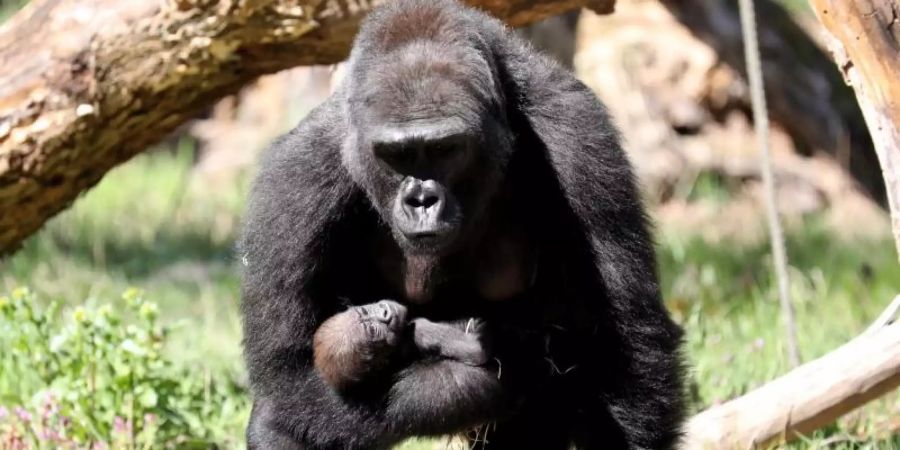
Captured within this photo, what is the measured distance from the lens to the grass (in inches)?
210

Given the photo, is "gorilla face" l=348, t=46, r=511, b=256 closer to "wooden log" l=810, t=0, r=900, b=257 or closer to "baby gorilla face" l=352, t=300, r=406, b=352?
"baby gorilla face" l=352, t=300, r=406, b=352

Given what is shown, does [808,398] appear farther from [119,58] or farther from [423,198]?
[119,58]

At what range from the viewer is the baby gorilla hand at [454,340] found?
3934mm

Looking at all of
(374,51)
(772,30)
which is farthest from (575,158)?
(772,30)

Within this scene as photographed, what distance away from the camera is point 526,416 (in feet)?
13.5

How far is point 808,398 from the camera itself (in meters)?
4.12

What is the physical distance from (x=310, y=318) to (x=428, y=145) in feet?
2.28

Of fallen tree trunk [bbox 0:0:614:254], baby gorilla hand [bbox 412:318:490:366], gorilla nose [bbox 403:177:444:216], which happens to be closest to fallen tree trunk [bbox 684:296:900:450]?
baby gorilla hand [bbox 412:318:490:366]

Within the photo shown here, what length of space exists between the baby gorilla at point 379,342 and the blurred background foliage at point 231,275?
2.72 ft

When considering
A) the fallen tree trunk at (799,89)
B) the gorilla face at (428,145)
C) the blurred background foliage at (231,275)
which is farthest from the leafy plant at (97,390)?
the fallen tree trunk at (799,89)

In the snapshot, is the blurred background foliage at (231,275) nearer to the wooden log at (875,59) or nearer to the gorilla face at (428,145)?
the wooden log at (875,59)

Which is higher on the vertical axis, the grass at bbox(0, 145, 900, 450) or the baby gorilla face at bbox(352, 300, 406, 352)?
the baby gorilla face at bbox(352, 300, 406, 352)

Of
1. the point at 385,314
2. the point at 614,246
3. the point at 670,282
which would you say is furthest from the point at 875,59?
the point at 670,282

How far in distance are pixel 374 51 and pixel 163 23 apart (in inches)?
52.1
